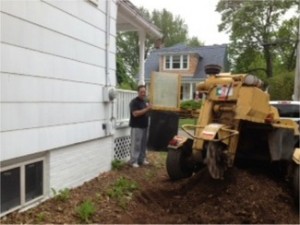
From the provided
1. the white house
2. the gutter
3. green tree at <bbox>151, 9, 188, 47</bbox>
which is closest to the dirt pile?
the white house

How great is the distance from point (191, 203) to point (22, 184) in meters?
2.44

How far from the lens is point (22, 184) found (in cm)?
576

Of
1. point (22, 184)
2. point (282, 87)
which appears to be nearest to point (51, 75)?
point (22, 184)

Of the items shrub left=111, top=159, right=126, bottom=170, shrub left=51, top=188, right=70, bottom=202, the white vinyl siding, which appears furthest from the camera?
shrub left=111, top=159, right=126, bottom=170

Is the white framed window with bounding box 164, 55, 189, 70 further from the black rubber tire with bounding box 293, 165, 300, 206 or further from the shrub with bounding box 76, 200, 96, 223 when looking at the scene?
the shrub with bounding box 76, 200, 96, 223

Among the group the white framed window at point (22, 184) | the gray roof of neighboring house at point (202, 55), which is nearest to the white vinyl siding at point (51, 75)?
the white framed window at point (22, 184)

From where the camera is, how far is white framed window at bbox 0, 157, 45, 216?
539cm

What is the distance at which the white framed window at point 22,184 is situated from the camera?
539cm

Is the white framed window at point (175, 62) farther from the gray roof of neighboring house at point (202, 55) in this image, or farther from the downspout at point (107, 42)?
the downspout at point (107, 42)

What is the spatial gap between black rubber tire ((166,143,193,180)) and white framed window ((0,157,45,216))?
257 centimetres

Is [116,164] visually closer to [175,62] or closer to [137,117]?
[137,117]

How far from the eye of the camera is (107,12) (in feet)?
27.7

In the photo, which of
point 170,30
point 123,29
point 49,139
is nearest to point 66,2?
point 49,139

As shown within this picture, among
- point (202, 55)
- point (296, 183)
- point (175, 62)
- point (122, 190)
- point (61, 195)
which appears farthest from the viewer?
point (202, 55)
